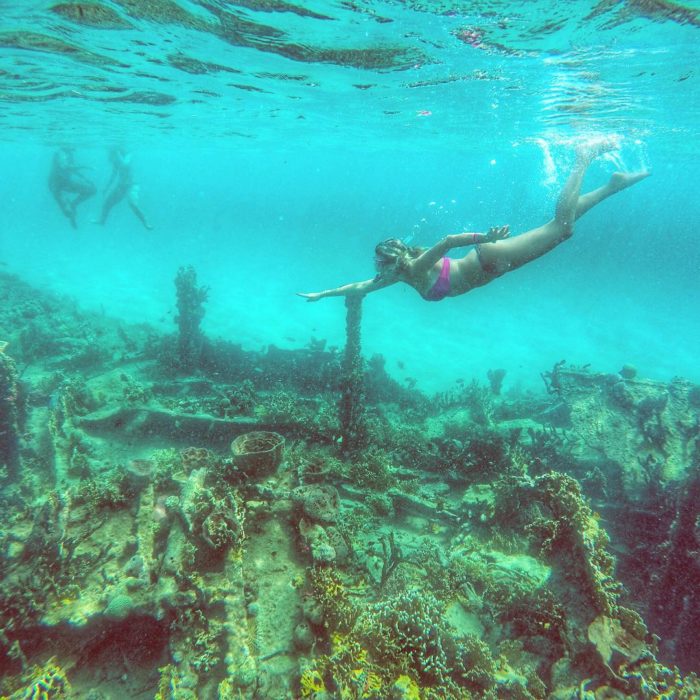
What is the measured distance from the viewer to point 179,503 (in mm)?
5191

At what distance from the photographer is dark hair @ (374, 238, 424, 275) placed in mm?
6176

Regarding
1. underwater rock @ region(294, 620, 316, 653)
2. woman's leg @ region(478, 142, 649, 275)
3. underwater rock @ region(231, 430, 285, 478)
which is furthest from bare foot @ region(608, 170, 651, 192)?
underwater rock @ region(294, 620, 316, 653)

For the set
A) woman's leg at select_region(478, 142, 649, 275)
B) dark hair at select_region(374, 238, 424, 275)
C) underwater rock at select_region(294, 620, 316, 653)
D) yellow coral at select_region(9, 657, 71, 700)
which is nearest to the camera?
yellow coral at select_region(9, 657, 71, 700)

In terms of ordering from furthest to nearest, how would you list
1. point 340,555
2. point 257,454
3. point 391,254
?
point 391,254 → point 257,454 → point 340,555

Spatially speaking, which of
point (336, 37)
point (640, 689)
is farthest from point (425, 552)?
point (336, 37)

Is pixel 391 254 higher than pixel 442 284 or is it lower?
higher

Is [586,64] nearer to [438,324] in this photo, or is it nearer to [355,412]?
[355,412]

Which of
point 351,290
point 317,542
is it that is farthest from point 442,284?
point 317,542

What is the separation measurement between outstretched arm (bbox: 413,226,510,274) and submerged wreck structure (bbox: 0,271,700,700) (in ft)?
10.7

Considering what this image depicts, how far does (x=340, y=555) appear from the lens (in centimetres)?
515

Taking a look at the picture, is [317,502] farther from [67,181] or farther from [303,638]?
[67,181]

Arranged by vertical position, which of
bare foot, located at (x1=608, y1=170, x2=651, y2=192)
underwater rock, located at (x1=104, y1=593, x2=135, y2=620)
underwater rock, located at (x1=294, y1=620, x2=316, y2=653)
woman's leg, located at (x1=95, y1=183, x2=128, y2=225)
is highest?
bare foot, located at (x1=608, y1=170, x2=651, y2=192)

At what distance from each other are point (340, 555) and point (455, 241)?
4450 mm

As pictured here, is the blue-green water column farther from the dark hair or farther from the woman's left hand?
the woman's left hand
